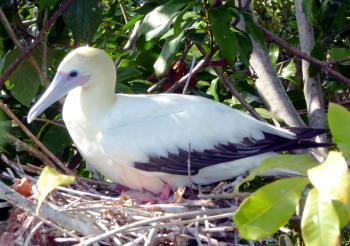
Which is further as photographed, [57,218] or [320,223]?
[57,218]

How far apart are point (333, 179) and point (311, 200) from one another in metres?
0.10

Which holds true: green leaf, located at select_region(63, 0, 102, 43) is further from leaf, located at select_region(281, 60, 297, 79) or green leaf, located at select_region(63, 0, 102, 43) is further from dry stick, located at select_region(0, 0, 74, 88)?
leaf, located at select_region(281, 60, 297, 79)

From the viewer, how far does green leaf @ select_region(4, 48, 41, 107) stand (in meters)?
4.07

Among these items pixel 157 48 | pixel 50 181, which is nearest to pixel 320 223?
pixel 50 181

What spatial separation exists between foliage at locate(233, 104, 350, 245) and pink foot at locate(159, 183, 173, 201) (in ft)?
6.46

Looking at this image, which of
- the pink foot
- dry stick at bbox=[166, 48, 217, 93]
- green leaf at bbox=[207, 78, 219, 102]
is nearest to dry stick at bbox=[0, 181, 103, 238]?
the pink foot

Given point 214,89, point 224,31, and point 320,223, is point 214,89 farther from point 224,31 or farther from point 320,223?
point 320,223

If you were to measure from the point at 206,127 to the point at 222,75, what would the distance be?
0.46 m

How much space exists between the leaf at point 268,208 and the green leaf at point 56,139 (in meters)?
2.41

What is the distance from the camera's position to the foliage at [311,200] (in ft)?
5.66

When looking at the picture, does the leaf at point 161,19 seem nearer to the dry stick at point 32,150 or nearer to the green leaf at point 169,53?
the green leaf at point 169,53

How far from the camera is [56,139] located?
167 inches

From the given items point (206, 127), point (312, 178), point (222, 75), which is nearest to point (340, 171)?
point (312, 178)

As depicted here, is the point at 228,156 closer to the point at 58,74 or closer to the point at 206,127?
the point at 206,127
